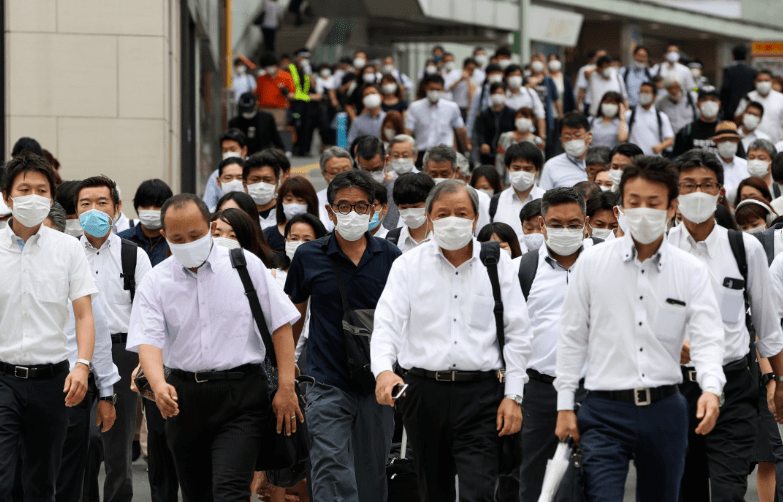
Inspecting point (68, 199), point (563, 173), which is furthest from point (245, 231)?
point (563, 173)

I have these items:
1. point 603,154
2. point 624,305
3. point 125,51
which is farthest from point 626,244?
point 125,51

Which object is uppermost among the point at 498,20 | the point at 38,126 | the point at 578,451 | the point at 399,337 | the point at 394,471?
the point at 498,20

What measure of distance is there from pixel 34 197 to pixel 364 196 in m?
1.86

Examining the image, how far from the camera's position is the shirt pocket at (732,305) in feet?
20.8

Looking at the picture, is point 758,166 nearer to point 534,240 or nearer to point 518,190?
point 518,190

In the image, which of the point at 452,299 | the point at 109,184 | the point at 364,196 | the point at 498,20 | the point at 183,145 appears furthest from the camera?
the point at 498,20

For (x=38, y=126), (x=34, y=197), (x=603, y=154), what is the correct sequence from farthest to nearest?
(x=38, y=126), (x=603, y=154), (x=34, y=197)

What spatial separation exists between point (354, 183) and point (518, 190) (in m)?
3.77

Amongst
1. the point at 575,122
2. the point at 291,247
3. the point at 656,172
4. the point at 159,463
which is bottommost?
the point at 159,463

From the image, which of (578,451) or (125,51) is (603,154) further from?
(578,451)

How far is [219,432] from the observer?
6320mm

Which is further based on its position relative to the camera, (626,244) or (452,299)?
(452,299)

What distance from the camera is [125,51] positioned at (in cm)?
1459

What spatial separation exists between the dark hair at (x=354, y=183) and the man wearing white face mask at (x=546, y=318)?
1050mm
